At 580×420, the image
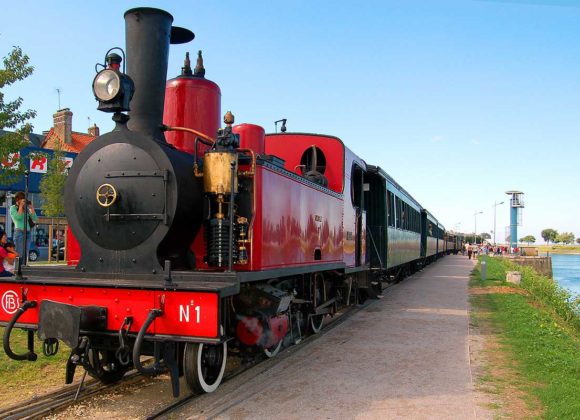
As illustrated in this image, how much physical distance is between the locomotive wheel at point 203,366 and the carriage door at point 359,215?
4.94m

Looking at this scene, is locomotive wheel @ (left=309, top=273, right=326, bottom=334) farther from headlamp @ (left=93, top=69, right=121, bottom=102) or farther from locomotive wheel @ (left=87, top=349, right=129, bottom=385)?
headlamp @ (left=93, top=69, right=121, bottom=102)

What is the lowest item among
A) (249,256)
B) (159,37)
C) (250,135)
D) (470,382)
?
(470,382)

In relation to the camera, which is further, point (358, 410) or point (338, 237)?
point (338, 237)

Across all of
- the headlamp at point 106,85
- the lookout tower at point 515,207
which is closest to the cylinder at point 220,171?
the headlamp at point 106,85

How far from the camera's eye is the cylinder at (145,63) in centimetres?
474

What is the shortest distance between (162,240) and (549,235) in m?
162

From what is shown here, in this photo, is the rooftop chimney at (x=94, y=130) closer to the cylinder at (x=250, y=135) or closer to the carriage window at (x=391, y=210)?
the carriage window at (x=391, y=210)

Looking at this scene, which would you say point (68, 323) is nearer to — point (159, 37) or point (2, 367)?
point (2, 367)

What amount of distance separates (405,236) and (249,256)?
1217cm

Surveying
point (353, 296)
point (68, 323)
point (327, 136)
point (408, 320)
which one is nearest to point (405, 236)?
point (353, 296)

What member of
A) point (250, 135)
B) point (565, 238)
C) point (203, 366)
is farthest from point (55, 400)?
point (565, 238)

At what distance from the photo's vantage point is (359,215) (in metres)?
9.56

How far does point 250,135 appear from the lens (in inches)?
251

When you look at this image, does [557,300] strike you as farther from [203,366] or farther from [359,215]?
[203,366]
